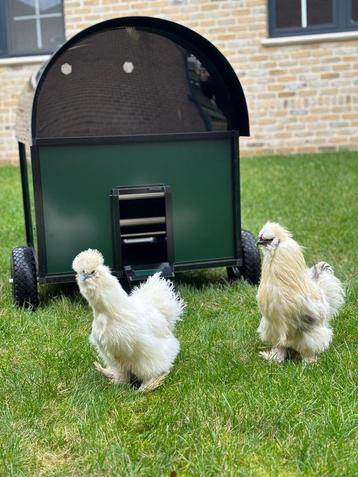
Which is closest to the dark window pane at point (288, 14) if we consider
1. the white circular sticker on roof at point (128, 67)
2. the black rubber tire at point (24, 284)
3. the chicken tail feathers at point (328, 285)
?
the white circular sticker on roof at point (128, 67)

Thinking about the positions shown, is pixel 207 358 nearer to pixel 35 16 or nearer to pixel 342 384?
pixel 342 384

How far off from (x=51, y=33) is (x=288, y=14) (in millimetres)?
4234

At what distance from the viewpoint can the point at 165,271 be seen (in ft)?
13.9

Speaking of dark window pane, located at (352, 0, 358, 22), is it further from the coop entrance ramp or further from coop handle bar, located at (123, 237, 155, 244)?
coop handle bar, located at (123, 237, 155, 244)

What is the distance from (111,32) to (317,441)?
2.90m

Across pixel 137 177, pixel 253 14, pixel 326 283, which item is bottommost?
pixel 326 283

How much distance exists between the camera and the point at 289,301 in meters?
3.14

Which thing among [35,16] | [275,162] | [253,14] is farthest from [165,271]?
[35,16]

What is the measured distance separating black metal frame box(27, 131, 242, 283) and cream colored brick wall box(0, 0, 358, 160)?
25.3 feet

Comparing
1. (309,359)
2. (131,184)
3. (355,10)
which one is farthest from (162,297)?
(355,10)

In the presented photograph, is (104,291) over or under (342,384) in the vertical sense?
over

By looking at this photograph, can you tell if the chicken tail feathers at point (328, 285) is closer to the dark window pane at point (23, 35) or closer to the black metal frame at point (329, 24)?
the black metal frame at point (329, 24)

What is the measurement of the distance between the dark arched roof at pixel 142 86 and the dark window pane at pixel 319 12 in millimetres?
8075

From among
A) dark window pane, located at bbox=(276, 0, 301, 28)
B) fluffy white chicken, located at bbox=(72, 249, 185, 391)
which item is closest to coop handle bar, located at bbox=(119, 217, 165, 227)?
fluffy white chicken, located at bbox=(72, 249, 185, 391)
